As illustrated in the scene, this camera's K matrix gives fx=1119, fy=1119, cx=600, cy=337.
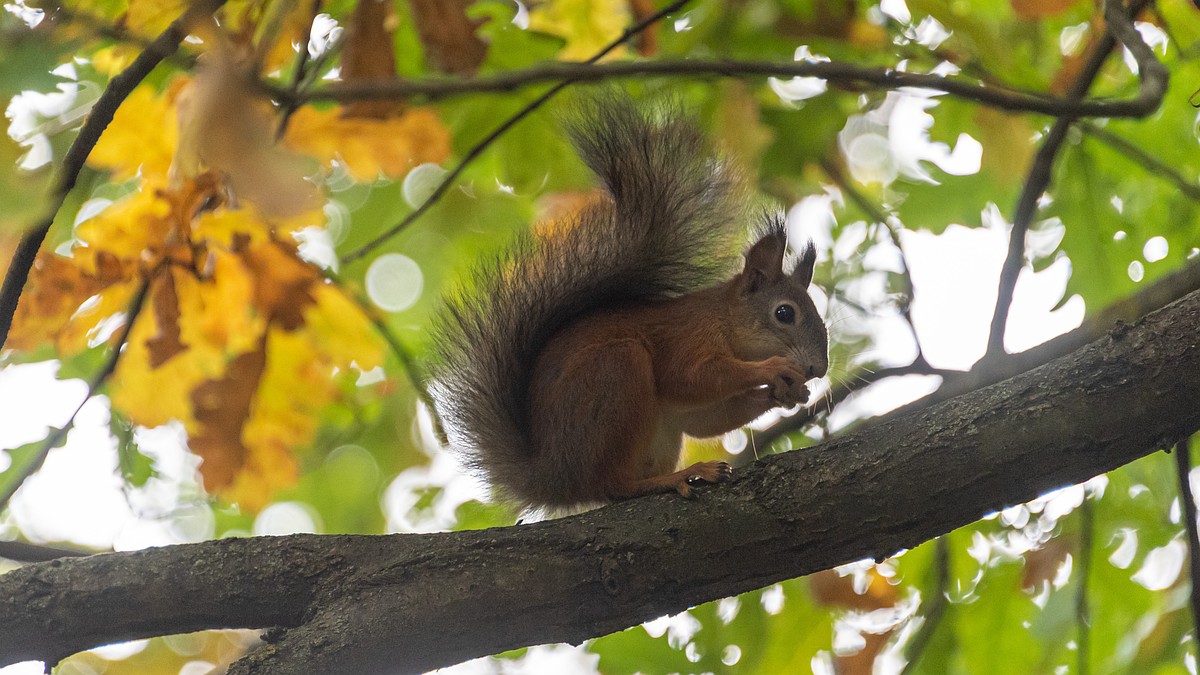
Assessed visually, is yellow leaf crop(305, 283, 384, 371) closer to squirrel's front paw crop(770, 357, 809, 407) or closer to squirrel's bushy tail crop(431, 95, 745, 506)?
squirrel's bushy tail crop(431, 95, 745, 506)

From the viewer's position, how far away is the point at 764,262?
11.6 ft

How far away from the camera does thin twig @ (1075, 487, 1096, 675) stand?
2.73 meters

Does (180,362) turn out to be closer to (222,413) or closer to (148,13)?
(222,413)

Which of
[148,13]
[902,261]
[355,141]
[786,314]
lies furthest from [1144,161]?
[148,13]


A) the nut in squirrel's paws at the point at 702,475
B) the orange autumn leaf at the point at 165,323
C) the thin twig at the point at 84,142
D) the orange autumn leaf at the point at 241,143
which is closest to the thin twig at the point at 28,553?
the thin twig at the point at 84,142

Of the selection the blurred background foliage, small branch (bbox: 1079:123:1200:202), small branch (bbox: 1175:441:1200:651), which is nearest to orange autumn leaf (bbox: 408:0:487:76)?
the blurred background foliage

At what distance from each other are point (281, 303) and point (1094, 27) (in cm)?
256

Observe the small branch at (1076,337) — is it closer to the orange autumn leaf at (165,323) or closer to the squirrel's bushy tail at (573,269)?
the squirrel's bushy tail at (573,269)

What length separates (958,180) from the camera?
359cm

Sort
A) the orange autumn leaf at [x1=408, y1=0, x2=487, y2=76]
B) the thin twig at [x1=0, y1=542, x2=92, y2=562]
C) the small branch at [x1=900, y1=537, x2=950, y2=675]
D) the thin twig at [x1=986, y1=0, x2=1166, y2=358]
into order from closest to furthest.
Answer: the thin twig at [x1=0, y1=542, x2=92, y2=562]
the thin twig at [x1=986, y1=0, x2=1166, y2=358]
the orange autumn leaf at [x1=408, y1=0, x2=487, y2=76]
the small branch at [x1=900, y1=537, x2=950, y2=675]

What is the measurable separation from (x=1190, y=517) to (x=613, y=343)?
4.55 ft

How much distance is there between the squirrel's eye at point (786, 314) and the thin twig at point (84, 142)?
6.58 feet

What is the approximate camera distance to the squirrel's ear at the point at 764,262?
11.5ft

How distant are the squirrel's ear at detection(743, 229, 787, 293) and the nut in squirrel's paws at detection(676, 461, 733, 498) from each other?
1.10 metres
